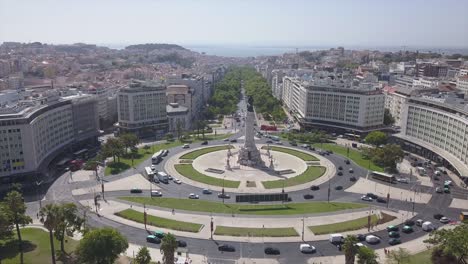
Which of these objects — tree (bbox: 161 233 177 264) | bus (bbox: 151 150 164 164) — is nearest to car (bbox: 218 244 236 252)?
tree (bbox: 161 233 177 264)

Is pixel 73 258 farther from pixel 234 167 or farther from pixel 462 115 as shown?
pixel 462 115

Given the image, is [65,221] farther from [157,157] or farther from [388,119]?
[388,119]

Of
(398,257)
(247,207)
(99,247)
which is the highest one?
(99,247)

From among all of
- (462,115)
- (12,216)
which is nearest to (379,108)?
(462,115)

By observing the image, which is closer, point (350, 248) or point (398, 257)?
point (350, 248)

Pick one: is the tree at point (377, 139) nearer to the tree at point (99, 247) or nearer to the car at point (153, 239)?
the car at point (153, 239)

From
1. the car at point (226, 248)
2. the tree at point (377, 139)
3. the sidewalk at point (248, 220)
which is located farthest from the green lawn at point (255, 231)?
the tree at point (377, 139)

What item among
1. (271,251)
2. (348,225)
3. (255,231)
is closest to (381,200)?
(348,225)

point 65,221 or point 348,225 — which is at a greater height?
point 65,221
